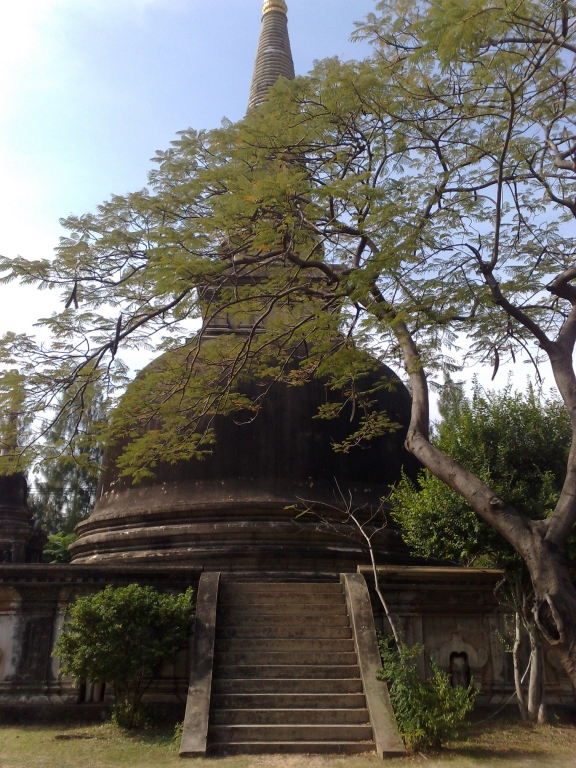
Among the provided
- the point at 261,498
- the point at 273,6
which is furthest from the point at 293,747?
the point at 273,6

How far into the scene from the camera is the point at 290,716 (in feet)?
23.3

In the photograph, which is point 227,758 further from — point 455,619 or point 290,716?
point 455,619

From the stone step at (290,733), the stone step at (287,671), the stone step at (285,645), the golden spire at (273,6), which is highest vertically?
the golden spire at (273,6)

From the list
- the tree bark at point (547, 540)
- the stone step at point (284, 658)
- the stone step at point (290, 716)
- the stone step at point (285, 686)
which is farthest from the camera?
the stone step at point (284, 658)

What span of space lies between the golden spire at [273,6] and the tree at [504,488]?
54.9 feet

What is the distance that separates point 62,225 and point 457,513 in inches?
233

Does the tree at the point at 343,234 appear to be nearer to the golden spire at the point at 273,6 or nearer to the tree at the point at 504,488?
the tree at the point at 504,488

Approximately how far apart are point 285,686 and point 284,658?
407 millimetres

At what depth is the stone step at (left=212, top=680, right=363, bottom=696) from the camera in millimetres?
7484

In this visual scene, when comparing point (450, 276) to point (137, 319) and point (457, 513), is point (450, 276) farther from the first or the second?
point (137, 319)

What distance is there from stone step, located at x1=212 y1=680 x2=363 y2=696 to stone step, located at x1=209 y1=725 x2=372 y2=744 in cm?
54

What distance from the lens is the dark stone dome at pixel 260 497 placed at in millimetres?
10727

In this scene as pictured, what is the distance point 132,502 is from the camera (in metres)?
12.0

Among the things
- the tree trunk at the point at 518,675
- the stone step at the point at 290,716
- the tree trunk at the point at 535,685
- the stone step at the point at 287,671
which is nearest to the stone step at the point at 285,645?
the stone step at the point at 287,671
